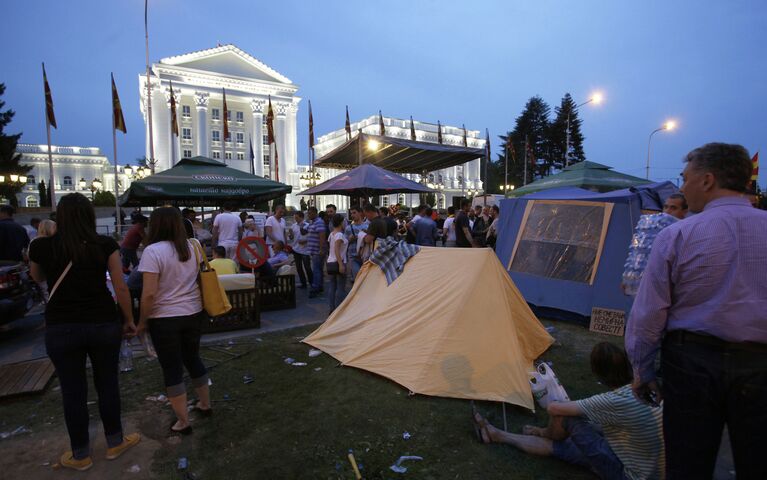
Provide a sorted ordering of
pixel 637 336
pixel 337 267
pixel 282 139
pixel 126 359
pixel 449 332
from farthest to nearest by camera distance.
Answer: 1. pixel 282 139
2. pixel 337 267
3. pixel 126 359
4. pixel 449 332
5. pixel 637 336

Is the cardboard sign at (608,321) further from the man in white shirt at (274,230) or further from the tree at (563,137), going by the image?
the tree at (563,137)

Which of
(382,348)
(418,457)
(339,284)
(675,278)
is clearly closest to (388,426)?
(418,457)

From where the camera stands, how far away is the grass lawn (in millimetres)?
2783

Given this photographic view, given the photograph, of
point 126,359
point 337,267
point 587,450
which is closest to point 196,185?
point 337,267

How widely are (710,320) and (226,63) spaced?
5997 cm

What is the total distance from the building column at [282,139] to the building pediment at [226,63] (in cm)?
392

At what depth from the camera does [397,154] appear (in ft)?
43.2

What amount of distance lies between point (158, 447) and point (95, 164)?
252 feet

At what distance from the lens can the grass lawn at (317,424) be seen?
2.78 m

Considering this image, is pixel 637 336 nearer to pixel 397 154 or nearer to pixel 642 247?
pixel 642 247

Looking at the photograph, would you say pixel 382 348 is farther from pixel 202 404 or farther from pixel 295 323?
pixel 295 323

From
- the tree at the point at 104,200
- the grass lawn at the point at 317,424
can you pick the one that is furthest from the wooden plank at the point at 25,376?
the tree at the point at 104,200

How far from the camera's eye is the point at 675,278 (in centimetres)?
174

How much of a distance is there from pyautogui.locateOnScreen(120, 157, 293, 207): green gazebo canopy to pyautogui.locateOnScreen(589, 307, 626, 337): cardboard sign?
6336 mm
